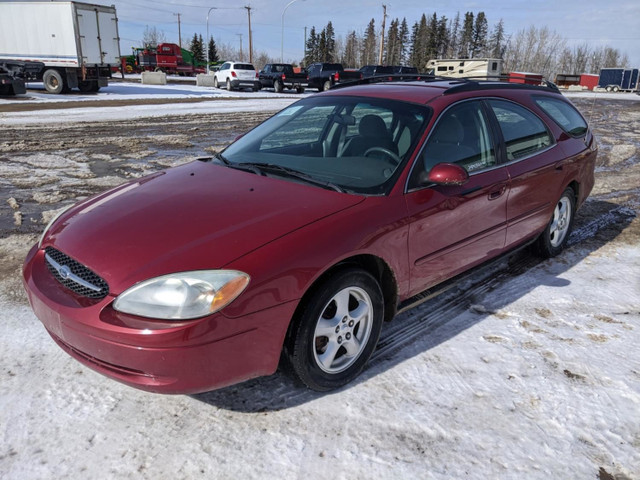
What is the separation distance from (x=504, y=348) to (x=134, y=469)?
2226 mm

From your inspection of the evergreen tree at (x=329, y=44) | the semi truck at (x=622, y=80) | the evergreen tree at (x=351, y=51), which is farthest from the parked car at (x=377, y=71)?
the evergreen tree at (x=351, y=51)

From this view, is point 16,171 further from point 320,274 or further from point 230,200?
point 320,274

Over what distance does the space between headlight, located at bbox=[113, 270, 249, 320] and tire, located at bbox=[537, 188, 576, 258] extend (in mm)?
3377

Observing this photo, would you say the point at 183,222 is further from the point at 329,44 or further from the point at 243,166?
the point at 329,44

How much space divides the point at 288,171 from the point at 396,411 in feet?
5.12

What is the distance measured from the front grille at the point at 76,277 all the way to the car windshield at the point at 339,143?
1263mm

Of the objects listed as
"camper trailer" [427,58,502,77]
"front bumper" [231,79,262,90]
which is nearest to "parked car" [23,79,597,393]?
"front bumper" [231,79,262,90]

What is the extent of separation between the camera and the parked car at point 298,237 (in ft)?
7.30

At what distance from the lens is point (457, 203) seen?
3268mm

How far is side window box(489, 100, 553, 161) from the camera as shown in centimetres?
388

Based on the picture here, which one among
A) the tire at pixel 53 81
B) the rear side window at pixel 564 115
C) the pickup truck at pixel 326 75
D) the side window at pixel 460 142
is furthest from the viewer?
the pickup truck at pixel 326 75

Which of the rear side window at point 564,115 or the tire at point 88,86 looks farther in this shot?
the tire at point 88,86

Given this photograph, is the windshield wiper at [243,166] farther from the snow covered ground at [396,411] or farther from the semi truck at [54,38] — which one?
the semi truck at [54,38]

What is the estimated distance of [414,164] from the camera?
10.2 ft
